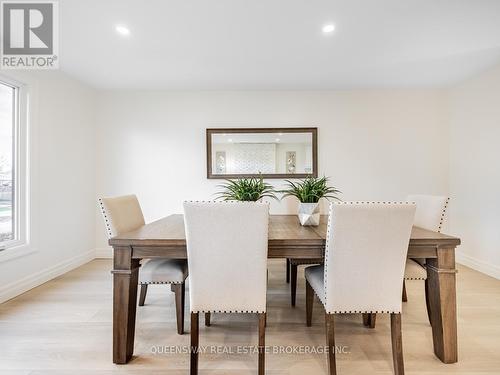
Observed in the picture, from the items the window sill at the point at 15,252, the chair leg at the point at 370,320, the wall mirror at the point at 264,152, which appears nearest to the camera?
the chair leg at the point at 370,320

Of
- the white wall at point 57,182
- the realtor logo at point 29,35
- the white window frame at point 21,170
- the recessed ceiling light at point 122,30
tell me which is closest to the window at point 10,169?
the white window frame at point 21,170

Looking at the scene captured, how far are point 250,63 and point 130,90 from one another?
187cm

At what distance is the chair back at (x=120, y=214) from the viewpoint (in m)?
1.82

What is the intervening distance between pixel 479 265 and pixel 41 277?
4896 mm

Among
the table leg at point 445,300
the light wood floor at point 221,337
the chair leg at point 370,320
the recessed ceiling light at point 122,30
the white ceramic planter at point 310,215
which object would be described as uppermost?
the recessed ceiling light at point 122,30

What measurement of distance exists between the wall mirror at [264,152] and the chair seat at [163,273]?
6.29ft

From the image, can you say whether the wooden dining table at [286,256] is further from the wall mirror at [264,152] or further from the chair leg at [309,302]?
the wall mirror at [264,152]

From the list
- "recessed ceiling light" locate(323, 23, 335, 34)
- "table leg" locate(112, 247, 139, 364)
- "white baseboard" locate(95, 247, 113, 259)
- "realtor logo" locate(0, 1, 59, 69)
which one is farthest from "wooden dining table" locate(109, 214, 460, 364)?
"white baseboard" locate(95, 247, 113, 259)

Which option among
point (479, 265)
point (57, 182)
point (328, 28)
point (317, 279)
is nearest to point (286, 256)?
point (317, 279)

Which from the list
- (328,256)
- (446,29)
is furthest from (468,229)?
(328,256)

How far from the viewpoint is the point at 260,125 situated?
366 cm

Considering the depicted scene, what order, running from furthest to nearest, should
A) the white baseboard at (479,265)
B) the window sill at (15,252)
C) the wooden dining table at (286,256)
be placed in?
the white baseboard at (479,265) < the window sill at (15,252) < the wooden dining table at (286,256)

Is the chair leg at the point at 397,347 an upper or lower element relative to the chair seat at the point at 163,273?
lower

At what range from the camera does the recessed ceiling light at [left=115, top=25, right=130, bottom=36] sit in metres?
2.17
